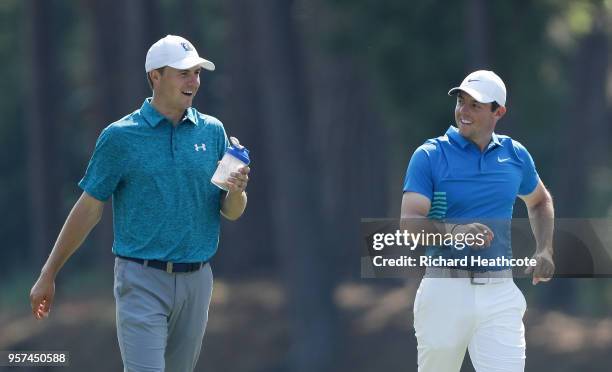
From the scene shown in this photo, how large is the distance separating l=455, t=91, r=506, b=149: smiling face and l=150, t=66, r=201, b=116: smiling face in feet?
4.20

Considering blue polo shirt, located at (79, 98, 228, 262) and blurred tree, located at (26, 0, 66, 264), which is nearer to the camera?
blue polo shirt, located at (79, 98, 228, 262)

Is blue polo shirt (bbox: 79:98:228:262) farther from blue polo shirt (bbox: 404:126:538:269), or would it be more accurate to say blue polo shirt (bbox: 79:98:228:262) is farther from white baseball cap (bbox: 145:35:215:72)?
blue polo shirt (bbox: 404:126:538:269)

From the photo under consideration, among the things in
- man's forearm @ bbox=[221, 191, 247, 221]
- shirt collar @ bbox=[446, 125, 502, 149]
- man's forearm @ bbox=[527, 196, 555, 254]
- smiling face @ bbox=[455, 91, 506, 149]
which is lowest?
man's forearm @ bbox=[527, 196, 555, 254]

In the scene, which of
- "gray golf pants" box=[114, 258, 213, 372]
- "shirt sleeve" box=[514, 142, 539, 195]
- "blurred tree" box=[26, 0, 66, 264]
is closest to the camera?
"gray golf pants" box=[114, 258, 213, 372]

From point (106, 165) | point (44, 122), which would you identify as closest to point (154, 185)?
point (106, 165)

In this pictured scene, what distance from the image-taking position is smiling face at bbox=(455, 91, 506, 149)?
772 cm

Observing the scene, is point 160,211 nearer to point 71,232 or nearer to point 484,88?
point 71,232

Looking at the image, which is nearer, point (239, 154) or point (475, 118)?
point (239, 154)

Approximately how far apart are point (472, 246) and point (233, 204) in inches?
45.2

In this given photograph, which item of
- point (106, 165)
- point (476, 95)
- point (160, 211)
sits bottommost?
point (160, 211)

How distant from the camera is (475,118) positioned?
773 cm

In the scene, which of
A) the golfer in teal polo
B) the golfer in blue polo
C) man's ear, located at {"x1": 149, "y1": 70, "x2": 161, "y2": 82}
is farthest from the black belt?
the golfer in blue polo

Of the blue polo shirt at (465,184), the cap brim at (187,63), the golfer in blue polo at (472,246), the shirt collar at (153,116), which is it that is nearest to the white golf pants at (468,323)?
the golfer in blue polo at (472,246)

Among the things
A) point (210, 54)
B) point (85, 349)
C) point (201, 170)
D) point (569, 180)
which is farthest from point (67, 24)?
point (201, 170)
